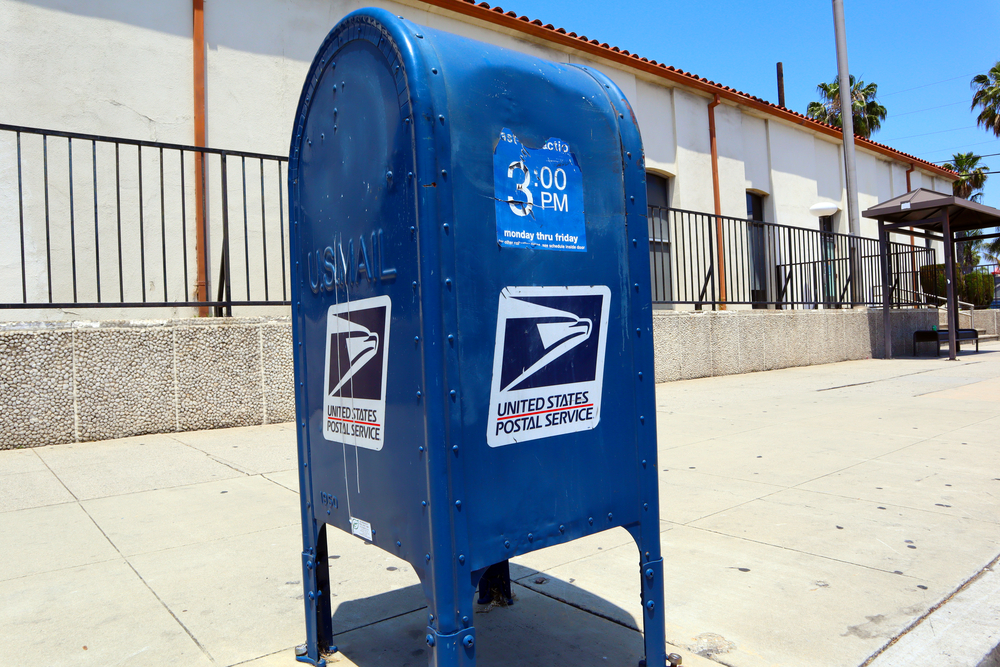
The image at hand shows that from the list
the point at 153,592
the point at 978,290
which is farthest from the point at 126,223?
the point at 978,290

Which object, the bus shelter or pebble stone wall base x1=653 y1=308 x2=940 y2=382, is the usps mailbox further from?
the bus shelter

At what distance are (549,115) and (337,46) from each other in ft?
2.33

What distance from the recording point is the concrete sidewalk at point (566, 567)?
2430mm

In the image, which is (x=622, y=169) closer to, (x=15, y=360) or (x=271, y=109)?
(x=15, y=360)

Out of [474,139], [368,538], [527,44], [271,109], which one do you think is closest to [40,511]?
[368,538]

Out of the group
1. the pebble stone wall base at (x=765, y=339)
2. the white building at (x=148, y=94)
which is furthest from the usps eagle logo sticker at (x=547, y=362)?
the pebble stone wall base at (x=765, y=339)

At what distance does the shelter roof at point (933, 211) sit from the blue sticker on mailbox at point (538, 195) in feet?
41.4

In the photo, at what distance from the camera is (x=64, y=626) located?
102 inches

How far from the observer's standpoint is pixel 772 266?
46.9ft

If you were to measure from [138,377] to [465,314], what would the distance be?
513 cm

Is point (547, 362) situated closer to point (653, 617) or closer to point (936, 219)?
point (653, 617)

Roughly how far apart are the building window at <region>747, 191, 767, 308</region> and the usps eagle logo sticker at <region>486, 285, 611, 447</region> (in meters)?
9.45

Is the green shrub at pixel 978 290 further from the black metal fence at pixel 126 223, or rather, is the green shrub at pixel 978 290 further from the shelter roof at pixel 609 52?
the black metal fence at pixel 126 223

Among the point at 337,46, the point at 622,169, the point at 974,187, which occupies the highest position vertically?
the point at 974,187
